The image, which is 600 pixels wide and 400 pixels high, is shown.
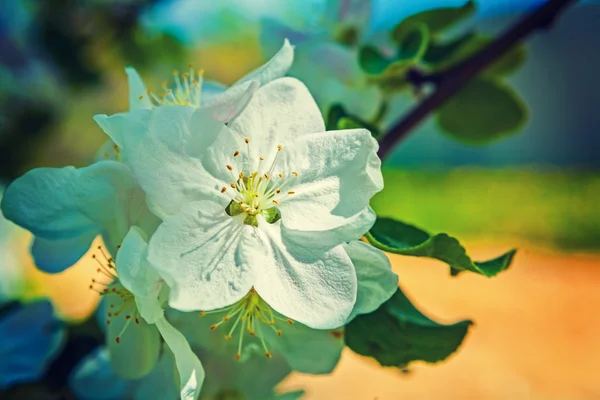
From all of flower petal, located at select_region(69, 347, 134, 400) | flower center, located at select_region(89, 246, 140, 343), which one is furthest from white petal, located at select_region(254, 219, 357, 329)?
flower petal, located at select_region(69, 347, 134, 400)

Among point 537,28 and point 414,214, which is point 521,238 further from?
point 537,28

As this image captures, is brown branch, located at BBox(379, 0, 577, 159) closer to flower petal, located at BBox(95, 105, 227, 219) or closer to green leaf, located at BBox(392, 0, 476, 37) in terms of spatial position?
A: green leaf, located at BBox(392, 0, 476, 37)

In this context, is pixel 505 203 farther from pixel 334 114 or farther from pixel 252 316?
pixel 252 316

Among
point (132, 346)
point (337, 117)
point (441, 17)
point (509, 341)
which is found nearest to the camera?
point (132, 346)

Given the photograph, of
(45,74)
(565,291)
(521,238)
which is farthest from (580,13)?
(45,74)

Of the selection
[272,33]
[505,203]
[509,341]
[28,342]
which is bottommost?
[509,341]

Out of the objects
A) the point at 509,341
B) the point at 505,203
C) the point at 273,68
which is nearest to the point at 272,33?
the point at 273,68

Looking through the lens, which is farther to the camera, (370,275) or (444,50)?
(444,50)
